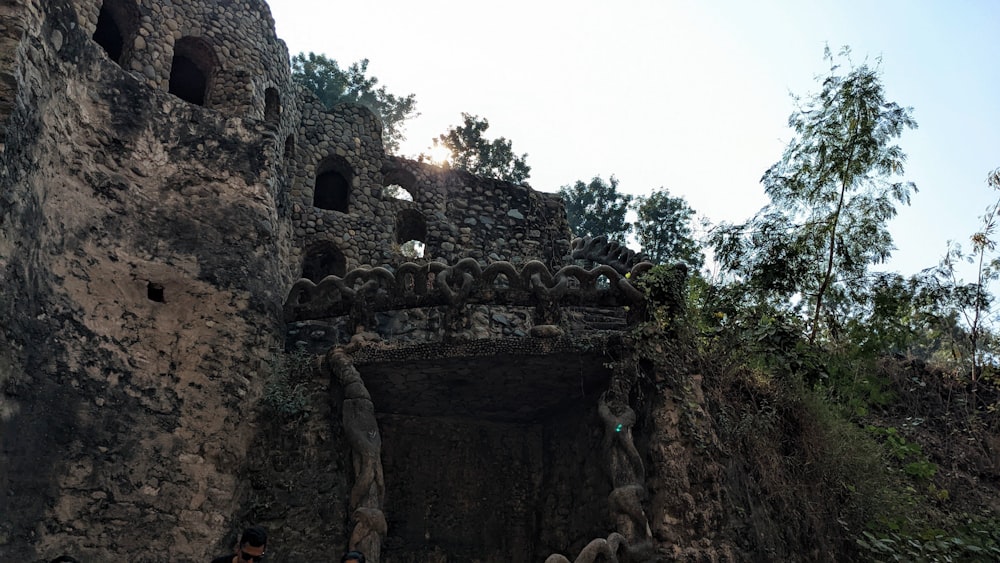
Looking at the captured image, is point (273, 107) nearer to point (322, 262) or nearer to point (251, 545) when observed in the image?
point (322, 262)

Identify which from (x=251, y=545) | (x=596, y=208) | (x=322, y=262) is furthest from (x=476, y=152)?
(x=251, y=545)

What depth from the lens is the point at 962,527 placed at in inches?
371

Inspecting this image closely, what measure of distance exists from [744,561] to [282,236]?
7333mm

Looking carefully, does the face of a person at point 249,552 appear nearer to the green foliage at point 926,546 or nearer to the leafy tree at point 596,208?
the green foliage at point 926,546

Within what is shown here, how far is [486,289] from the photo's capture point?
28.8 ft

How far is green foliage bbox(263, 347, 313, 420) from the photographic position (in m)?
8.40


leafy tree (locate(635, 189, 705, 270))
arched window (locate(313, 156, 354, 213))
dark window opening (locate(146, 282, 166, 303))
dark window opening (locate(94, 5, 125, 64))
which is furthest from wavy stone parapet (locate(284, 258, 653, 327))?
leafy tree (locate(635, 189, 705, 270))

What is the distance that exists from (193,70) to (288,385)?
17.1ft

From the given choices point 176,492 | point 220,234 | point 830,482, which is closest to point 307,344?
point 220,234

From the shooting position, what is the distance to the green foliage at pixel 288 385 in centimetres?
840

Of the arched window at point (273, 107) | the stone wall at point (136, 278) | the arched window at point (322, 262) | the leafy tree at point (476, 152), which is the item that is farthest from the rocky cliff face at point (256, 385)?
the leafy tree at point (476, 152)

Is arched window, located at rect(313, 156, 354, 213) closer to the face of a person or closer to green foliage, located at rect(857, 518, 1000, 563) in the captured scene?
the face of a person

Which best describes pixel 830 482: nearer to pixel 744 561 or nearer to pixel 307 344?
pixel 744 561

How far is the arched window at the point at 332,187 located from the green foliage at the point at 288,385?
16.0 ft
